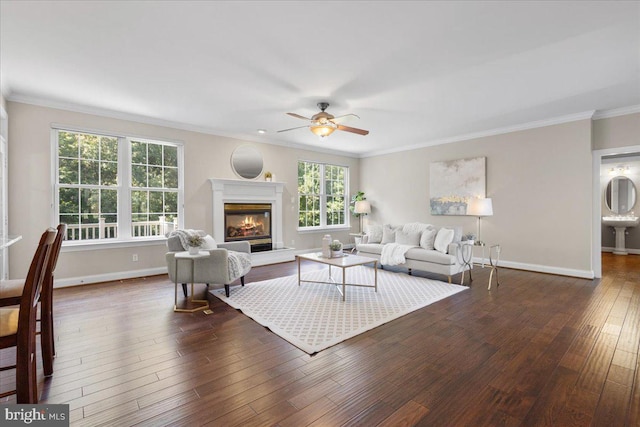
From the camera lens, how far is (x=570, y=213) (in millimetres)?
4949

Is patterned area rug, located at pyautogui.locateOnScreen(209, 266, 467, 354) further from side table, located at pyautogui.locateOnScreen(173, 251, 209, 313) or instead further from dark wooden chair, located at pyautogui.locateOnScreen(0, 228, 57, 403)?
dark wooden chair, located at pyautogui.locateOnScreen(0, 228, 57, 403)

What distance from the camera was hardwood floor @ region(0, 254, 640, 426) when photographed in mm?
1700

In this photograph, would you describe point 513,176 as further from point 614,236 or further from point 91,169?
point 91,169

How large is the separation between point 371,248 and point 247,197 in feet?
8.97

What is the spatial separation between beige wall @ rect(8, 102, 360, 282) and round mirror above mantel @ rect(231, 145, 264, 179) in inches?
4.3

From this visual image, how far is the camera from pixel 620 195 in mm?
7367

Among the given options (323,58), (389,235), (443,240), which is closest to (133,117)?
(323,58)

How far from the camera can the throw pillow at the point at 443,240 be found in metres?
4.72

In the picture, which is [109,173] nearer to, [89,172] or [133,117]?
[89,172]

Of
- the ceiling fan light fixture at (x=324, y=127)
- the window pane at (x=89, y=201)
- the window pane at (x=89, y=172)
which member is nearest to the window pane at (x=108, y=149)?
the window pane at (x=89, y=172)

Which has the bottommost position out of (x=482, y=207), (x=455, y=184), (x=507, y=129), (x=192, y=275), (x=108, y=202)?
(x=192, y=275)

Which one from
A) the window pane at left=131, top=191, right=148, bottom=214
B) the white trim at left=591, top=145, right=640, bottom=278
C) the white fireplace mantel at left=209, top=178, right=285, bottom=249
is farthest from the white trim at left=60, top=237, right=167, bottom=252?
the white trim at left=591, top=145, right=640, bottom=278

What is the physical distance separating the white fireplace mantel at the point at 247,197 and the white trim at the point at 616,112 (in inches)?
226

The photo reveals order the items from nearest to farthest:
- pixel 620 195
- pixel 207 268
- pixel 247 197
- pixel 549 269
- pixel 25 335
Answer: pixel 25 335 → pixel 207 268 → pixel 549 269 → pixel 247 197 → pixel 620 195
